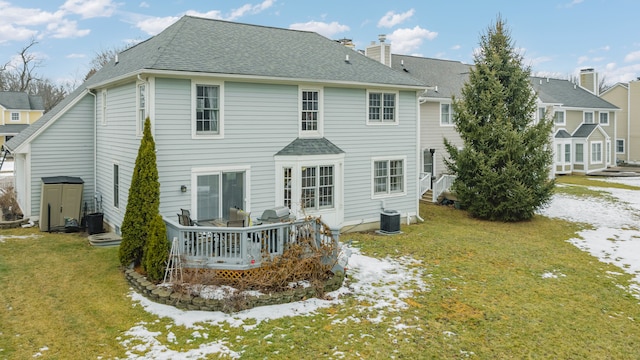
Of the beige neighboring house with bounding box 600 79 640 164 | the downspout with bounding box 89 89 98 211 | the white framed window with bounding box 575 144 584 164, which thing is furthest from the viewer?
the beige neighboring house with bounding box 600 79 640 164

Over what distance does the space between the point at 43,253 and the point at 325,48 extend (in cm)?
1188

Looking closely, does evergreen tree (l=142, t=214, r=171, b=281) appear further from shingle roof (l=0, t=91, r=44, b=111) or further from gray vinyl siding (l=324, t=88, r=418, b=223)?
shingle roof (l=0, t=91, r=44, b=111)

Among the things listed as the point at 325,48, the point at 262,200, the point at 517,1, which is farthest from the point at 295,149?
the point at 517,1

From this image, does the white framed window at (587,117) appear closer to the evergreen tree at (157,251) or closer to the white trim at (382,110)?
the white trim at (382,110)

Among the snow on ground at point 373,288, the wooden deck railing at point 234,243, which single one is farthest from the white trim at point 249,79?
the snow on ground at point 373,288

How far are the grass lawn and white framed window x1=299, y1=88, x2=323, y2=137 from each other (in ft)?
14.8

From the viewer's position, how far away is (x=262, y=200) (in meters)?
13.6

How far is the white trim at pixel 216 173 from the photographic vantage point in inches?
485

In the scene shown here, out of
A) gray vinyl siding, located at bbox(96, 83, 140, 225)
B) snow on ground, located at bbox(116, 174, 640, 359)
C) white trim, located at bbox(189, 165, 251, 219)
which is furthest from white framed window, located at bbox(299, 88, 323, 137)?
gray vinyl siding, located at bbox(96, 83, 140, 225)

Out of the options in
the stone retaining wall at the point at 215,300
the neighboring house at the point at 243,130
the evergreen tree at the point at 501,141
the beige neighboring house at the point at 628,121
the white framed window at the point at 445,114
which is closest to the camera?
the stone retaining wall at the point at 215,300

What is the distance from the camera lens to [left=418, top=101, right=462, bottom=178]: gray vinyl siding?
80.5 ft

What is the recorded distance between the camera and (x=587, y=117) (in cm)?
3884

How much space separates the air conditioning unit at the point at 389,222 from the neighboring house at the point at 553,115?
28.1ft

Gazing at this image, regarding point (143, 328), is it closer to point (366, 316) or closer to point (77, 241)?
point (366, 316)
